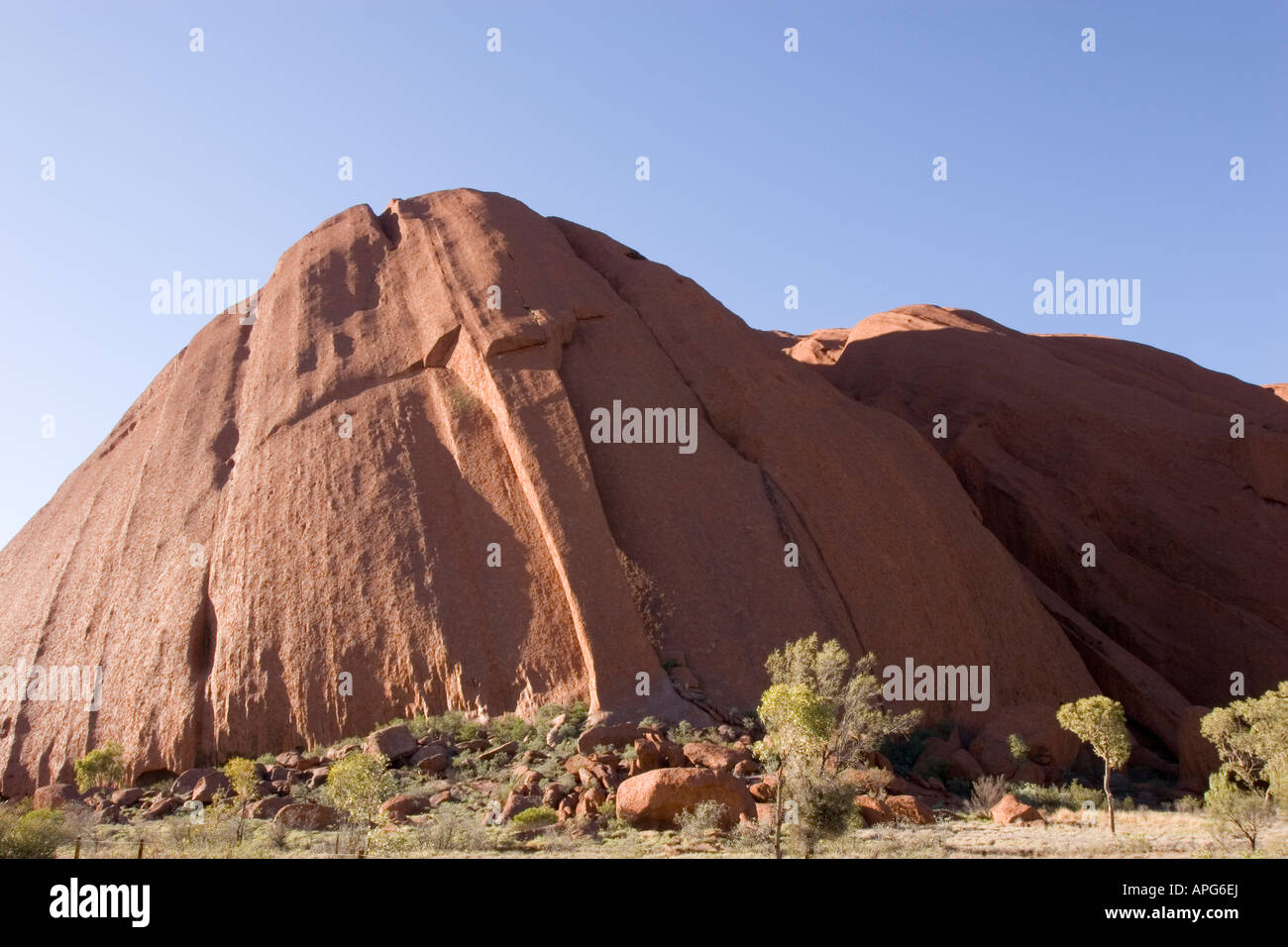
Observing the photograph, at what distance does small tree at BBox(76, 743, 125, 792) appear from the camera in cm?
1975

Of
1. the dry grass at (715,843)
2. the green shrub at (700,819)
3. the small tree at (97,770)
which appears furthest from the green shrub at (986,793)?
the small tree at (97,770)

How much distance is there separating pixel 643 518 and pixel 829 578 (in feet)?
14.1

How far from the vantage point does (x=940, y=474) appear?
27.3 meters

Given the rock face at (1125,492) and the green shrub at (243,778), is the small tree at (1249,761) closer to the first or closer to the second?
the rock face at (1125,492)

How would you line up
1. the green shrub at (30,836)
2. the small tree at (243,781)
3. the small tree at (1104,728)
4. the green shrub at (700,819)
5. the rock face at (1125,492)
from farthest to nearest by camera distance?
the rock face at (1125,492) → the small tree at (1104,728) → the small tree at (243,781) → the green shrub at (700,819) → the green shrub at (30,836)

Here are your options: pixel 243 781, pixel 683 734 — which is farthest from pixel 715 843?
pixel 243 781

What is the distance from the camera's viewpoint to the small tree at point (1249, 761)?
593 inches

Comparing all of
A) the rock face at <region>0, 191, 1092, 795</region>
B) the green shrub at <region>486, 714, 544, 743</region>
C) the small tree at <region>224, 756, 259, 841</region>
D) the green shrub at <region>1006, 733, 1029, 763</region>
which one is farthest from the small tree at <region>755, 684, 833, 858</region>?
the small tree at <region>224, 756, 259, 841</region>

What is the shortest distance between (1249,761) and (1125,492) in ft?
43.2

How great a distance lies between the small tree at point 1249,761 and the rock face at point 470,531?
4836 millimetres

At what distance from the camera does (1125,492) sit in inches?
1213

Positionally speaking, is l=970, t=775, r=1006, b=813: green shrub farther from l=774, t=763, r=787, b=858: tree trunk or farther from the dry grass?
l=774, t=763, r=787, b=858: tree trunk
